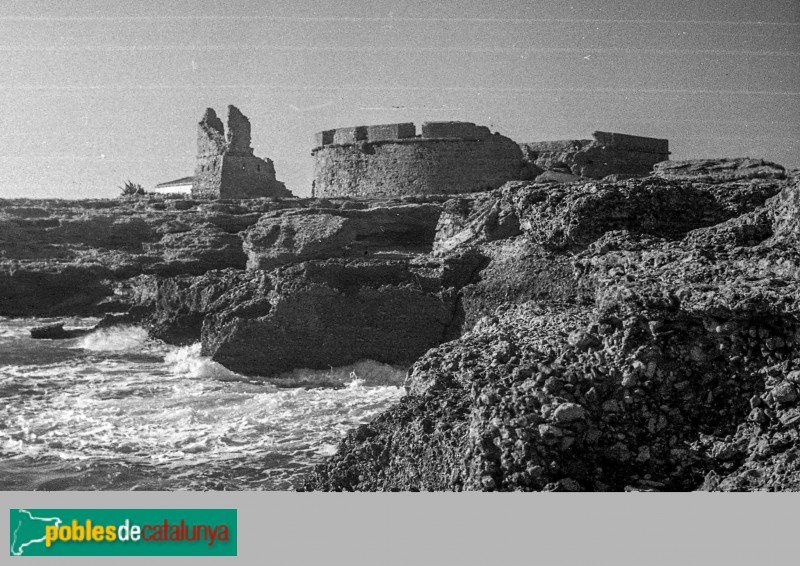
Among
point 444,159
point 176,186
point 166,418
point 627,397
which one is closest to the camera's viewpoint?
point 627,397

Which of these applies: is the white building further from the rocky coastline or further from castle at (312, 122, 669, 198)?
the rocky coastline

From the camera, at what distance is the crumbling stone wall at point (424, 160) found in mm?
21875

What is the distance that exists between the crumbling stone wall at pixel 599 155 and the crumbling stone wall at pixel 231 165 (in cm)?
714

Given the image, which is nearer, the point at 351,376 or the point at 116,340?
the point at 351,376

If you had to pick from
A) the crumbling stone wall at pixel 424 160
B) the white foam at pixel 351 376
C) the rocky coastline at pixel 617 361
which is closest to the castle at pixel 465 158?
the crumbling stone wall at pixel 424 160

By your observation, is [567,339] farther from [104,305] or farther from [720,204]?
[104,305]

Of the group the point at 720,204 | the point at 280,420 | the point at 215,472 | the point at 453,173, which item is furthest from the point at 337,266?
the point at 453,173

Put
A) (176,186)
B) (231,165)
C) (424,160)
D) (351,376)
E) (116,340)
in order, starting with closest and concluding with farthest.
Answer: (351,376) → (116,340) → (424,160) → (231,165) → (176,186)

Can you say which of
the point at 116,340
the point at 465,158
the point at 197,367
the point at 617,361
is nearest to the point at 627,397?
the point at 617,361

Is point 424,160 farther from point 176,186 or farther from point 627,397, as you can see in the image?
point 627,397

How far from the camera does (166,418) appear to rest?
8094 mm

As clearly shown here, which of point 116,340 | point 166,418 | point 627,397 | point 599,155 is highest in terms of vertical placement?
point 599,155

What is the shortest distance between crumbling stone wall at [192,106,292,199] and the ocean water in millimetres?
12423

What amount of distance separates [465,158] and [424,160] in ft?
3.26
